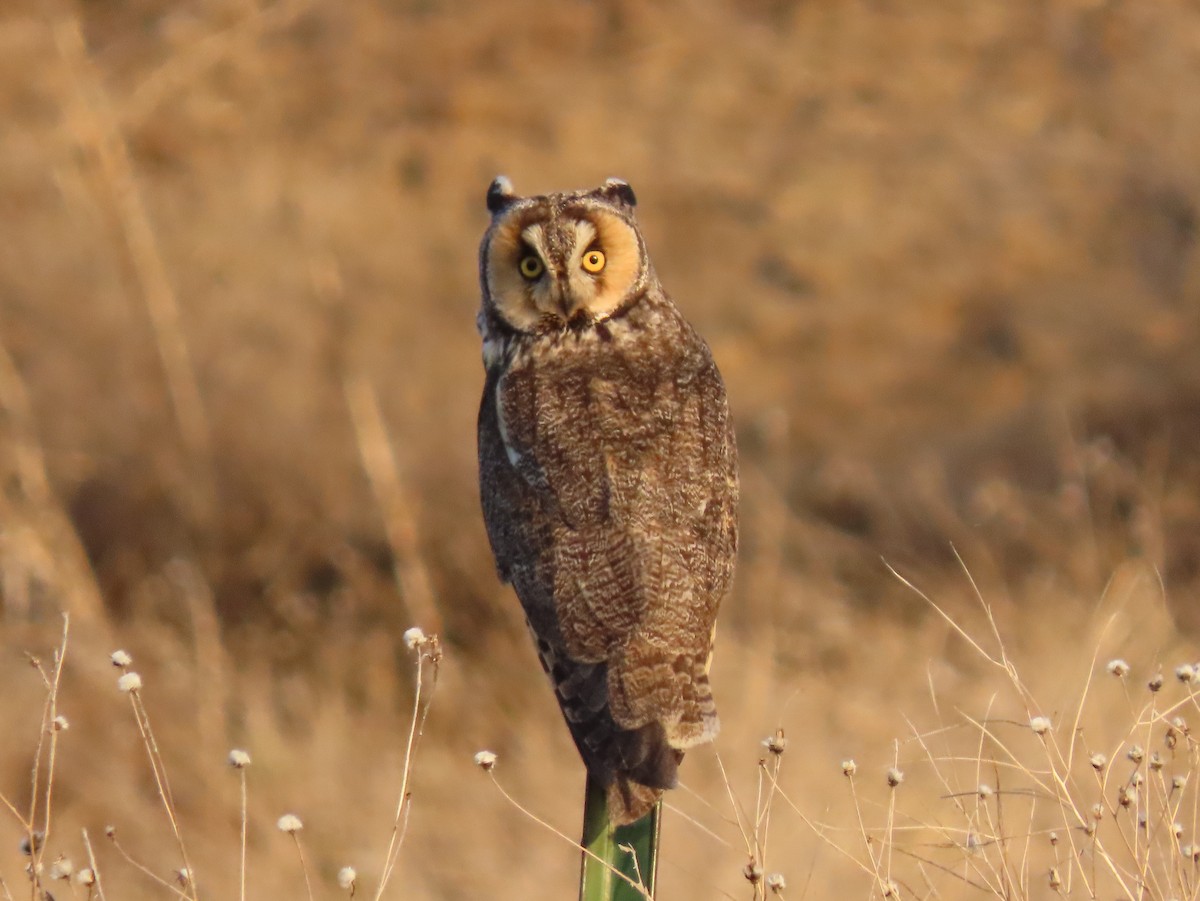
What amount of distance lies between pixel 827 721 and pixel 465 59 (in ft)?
44.6

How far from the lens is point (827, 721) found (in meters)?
9.92

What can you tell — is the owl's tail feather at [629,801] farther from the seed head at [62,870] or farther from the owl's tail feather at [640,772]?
the seed head at [62,870]

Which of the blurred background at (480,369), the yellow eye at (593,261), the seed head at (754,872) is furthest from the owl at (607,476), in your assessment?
the blurred background at (480,369)

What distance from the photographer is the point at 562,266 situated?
11.9ft

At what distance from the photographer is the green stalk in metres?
3.09

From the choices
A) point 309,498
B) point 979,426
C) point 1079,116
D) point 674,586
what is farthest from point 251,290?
point 674,586

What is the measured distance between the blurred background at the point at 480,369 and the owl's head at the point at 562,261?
177 inches

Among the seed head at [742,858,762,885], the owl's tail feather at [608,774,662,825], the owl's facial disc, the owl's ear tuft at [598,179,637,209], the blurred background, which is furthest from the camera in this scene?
the blurred background

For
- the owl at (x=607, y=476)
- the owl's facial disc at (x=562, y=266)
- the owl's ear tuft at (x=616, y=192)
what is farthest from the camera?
the owl's ear tuft at (x=616, y=192)

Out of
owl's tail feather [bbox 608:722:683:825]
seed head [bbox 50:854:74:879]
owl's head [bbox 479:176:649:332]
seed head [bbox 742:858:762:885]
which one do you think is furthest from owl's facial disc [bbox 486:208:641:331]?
seed head [bbox 50:854:74:879]

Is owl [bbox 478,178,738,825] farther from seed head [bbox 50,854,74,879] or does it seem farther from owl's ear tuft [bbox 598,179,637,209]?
seed head [bbox 50,854,74,879]

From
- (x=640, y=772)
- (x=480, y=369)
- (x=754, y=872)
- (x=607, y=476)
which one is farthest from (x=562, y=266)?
(x=480, y=369)

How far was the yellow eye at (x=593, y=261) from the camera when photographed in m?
3.69

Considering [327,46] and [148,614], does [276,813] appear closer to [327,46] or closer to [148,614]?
[148,614]
